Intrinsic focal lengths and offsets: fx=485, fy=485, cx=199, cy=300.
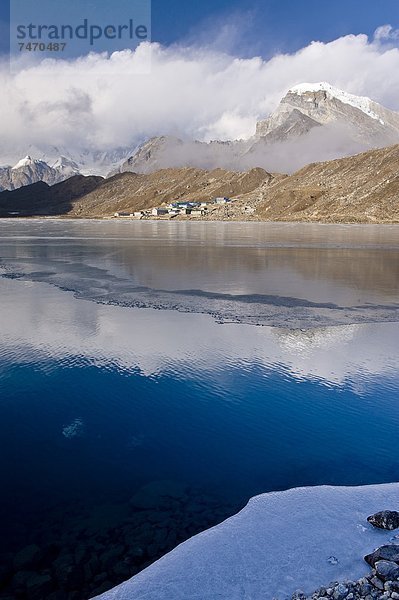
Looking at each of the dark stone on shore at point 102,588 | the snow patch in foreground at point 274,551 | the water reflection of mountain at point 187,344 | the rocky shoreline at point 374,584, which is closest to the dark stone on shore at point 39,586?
the dark stone on shore at point 102,588

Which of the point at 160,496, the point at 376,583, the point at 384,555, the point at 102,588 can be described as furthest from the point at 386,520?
the point at 102,588

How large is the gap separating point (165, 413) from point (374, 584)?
26.7ft

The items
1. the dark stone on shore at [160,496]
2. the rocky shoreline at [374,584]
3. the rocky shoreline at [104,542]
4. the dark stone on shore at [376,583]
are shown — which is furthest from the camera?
the dark stone on shore at [160,496]

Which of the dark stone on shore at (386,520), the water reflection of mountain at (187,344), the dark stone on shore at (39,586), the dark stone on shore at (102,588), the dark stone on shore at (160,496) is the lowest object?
the dark stone on shore at (39,586)

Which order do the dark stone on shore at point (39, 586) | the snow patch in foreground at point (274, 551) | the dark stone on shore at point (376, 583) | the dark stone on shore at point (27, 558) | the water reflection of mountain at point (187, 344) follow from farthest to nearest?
1. the water reflection of mountain at point (187, 344)
2. the dark stone on shore at point (27, 558)
3. the dark stone on shore at point (39, 586)
4. the snow patch in foreground at point (274, 551)
5. the dark stone on shore at point (376, 583)

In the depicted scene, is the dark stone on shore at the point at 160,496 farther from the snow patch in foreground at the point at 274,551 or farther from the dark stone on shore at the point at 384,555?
the dark stone on shore at the point at 384,555

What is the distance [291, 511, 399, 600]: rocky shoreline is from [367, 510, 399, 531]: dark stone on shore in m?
0.77

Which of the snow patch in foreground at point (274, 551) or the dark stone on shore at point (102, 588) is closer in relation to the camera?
the snow patch in foreground at point (274, 551)

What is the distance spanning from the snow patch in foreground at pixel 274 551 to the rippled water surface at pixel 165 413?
50cm

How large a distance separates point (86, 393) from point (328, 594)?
10363mm

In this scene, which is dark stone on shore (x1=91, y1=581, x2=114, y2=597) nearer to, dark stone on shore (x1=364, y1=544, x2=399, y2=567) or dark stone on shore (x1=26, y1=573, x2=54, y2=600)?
dark stone on shore (x1=26, y1=573, x2=54, y2=600)

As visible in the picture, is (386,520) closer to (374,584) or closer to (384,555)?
(384,555)

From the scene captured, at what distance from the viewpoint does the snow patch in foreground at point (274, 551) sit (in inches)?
305

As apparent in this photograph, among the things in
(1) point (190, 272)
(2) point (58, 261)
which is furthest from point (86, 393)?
(2) point (58, 261)
